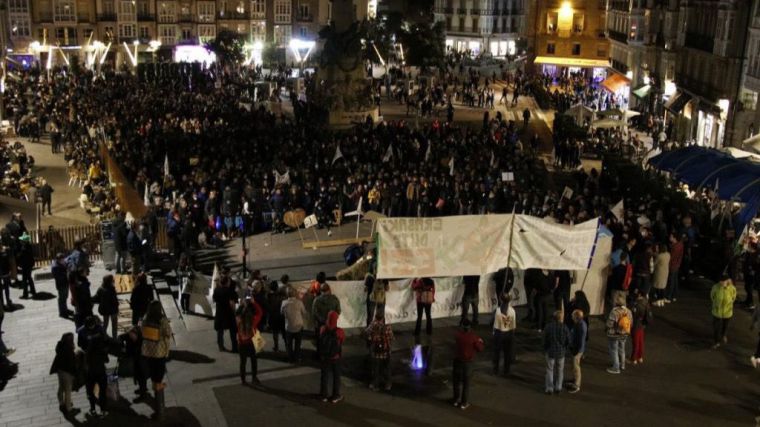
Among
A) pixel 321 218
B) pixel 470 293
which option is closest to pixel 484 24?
pixel 321 218

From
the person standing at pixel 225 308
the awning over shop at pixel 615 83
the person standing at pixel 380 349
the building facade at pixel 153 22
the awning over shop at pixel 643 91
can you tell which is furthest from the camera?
the building facade at pixel 153 22

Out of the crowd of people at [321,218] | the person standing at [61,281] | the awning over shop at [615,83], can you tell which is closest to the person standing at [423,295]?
the crowd of people at [321,218]

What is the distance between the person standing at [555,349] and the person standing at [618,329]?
1.17m

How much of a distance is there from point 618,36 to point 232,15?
46.0 metres

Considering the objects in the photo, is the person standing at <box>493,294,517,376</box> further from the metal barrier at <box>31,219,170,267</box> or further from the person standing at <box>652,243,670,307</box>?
the metal barrier at <box>31,219,170,267</box>

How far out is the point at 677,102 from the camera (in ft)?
153

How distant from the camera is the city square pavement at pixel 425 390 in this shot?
12570 mm

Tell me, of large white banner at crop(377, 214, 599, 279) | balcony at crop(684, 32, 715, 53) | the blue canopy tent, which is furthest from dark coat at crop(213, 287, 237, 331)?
balcony at crop(684, 32, 715, 53)

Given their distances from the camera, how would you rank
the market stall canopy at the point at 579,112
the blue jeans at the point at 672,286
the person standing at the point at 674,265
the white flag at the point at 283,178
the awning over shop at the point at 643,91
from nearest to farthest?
the person standing at the point at 674,265, the blue jeans at the point at 672,286, the white flag at the point at 283,178, the market stall canopy at the point at 579,112, the awning over shop at the point at 643,91

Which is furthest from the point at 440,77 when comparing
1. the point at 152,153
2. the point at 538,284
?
the point at 538,284

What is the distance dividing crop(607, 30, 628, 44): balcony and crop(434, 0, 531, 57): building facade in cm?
2120

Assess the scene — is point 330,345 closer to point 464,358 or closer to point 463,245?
point 464,358

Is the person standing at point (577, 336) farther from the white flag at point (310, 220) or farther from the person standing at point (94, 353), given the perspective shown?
the white flag at point (310, 220)

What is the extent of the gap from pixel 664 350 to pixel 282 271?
988cm
